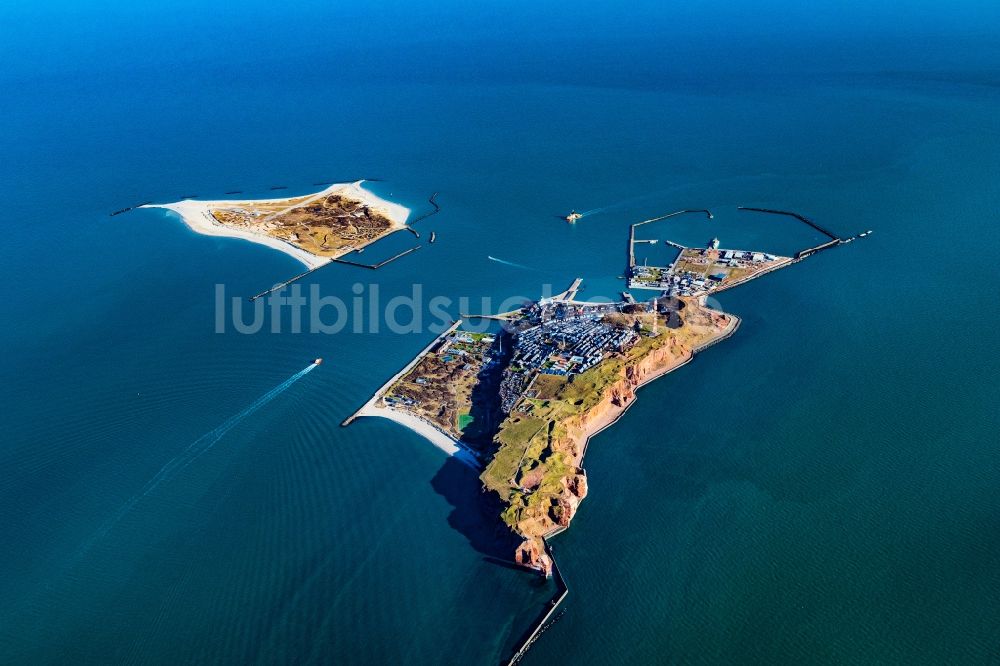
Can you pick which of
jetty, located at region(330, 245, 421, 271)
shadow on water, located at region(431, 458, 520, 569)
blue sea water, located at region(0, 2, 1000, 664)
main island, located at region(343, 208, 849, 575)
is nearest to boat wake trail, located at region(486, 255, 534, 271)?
blue sea water, located at region(0, 2, 1000, 664)

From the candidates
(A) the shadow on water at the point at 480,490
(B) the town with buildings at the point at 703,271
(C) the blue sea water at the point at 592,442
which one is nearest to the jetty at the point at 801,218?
(C) the blue sea water at the point at 592,442

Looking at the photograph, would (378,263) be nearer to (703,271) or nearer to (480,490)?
(703,271)

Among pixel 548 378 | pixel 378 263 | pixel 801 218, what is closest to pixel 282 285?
pixel 378 263

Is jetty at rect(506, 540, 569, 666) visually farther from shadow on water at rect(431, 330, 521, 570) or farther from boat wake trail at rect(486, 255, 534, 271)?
boat wake trail at rect(486, 255, 534, 271)

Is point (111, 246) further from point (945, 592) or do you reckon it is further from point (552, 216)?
point (945, 592)

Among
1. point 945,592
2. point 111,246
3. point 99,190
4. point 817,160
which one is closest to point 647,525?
point 945,592

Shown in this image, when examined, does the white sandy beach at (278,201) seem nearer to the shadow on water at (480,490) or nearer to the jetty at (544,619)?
the shadow on water at (480,490)

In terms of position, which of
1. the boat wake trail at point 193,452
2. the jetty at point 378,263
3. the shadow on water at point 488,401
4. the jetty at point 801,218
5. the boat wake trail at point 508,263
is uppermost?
the jetty at point 801,218
